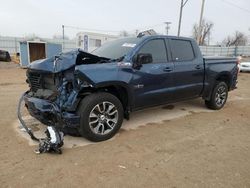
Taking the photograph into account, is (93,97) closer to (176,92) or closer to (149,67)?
(149,67)

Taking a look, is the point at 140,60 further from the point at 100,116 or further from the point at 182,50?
the point at 182,50

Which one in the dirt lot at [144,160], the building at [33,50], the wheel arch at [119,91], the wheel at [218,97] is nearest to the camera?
the dirt lot at [144,160]

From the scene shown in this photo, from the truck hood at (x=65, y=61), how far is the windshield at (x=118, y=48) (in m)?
0.54

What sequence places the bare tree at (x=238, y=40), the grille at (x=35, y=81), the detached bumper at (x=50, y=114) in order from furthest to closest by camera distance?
the bare tree at (x=238, y=40) < the grille at (x=35, y=81) < the detached bumper at (x=50, y=114)

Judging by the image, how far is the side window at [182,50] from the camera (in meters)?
5.30

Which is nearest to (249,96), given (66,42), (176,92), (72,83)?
(176,92)

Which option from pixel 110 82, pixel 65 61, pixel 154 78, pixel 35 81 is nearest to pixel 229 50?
pixel 154 78

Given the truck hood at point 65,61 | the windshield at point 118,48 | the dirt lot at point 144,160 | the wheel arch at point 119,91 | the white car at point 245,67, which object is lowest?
the dirt lot at point 144,160

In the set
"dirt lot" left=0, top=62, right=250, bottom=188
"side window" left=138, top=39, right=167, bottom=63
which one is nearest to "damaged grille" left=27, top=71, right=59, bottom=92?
"dirt lot" left=0, top=62, right=250, bottom=188

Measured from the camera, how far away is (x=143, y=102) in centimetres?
479

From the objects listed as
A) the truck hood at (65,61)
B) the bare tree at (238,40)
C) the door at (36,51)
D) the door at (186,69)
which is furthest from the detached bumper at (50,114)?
the bare tree at (238,40)

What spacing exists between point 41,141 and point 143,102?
1.98 meters

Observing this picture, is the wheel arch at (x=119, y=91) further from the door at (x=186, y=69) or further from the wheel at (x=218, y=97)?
the wheel at (x=218, y=97)

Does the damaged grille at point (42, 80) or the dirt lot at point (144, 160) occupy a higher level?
the damaged grille at point (42, 80)
